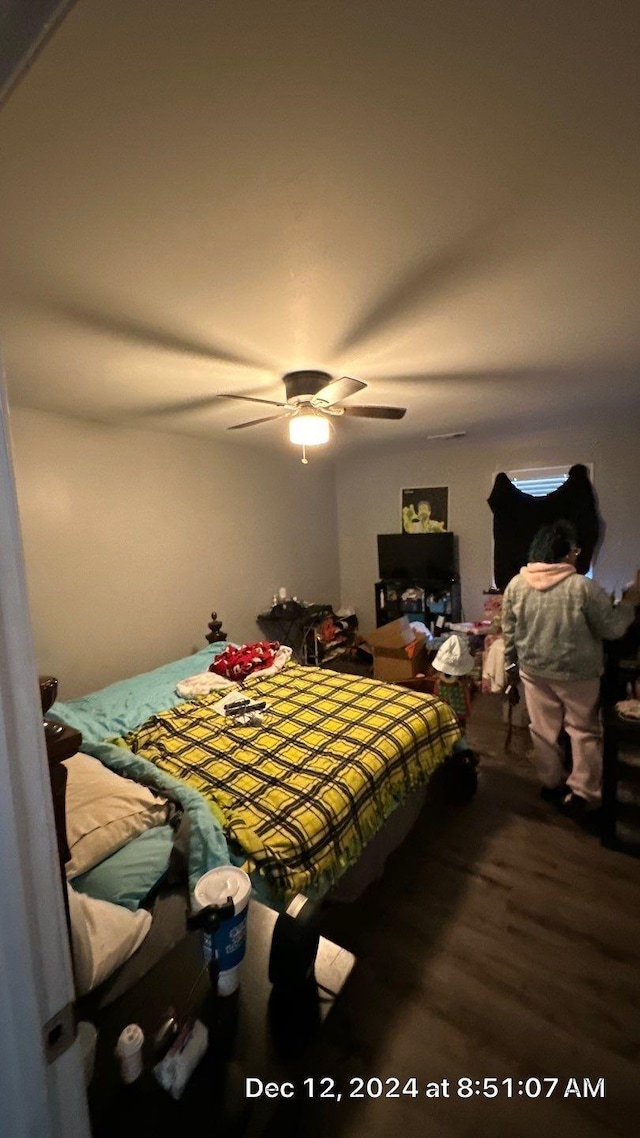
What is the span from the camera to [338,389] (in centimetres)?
215

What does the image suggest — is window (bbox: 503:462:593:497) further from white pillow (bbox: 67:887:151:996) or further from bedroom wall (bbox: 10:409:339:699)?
white pillow (bbox: 67:887:151:996)

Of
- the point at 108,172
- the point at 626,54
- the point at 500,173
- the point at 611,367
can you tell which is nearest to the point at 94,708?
the point at 108,172

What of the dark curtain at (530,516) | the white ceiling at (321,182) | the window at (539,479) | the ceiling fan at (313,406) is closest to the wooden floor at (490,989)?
the white ceiling at (321,182)

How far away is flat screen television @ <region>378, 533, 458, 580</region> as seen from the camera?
4258 millimetres

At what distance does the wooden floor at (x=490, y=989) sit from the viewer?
3.89ft

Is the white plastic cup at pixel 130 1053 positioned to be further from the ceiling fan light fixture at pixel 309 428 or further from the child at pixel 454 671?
the child at pixel 454 671

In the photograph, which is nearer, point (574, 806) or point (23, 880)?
point (23, 880)

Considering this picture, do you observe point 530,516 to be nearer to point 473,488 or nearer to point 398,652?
point 473,488

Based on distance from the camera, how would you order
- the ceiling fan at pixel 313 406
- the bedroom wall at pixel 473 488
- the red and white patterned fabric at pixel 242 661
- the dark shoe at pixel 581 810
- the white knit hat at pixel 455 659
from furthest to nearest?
the bedroom wall at pixel 473 488 < the red and white patterned fabric at pixel 242 661 < the white knit hat at pixel 455 659 < the dark shoe at pixel 581 810 < the ceiling fan at pixel 313 406

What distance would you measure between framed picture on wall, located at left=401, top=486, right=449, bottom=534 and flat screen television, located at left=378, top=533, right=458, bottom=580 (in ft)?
0.35

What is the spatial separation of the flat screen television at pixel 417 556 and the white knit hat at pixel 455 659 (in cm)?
148

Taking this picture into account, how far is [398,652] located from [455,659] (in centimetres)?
89

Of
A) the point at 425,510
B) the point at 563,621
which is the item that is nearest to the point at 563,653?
the point at 563,621

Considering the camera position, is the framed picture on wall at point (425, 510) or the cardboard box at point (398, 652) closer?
the cardboard box at point (398, 652)
